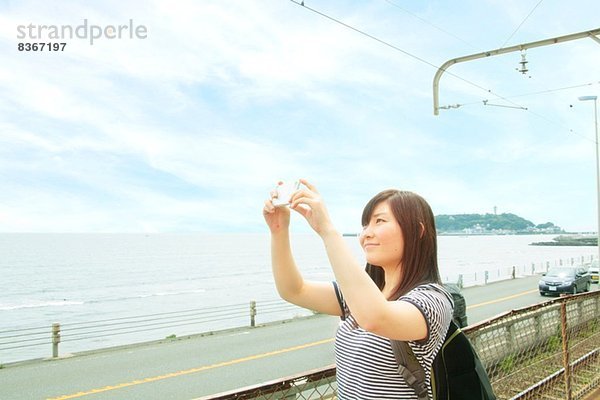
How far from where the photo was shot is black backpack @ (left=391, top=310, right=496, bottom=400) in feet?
4.47

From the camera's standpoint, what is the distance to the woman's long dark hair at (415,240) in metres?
1.48

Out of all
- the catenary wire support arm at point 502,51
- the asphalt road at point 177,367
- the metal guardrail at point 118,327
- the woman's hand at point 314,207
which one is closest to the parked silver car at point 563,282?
the asphalt road at point 177,367

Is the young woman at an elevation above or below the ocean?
above

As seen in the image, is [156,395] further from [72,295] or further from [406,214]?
[72,295]

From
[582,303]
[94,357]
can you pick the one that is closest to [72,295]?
[94,357]

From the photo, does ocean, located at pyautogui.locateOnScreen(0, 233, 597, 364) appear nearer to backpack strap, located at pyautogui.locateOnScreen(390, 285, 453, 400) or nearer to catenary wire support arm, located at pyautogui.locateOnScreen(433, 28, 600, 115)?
catenary wire support arm, located at pyautogui.locateOnScreen(433, 28, 600, 115)

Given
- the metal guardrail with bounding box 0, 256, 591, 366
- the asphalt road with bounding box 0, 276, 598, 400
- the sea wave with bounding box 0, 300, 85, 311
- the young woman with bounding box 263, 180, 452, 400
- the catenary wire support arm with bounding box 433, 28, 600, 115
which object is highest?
the catenary wire support arm with bounding box 433, 28, 600, 115

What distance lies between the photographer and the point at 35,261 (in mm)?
133375

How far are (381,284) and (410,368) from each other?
41 cm

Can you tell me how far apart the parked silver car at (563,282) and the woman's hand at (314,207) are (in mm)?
24214

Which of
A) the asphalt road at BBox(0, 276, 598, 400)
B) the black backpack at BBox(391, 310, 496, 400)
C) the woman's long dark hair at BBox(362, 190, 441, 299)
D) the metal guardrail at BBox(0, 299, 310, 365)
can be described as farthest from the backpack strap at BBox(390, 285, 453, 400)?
the metal guardrail at BBox(0, 299, 310, 365)

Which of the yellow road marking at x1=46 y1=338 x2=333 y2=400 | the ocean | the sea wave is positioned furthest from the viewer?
the sea wave

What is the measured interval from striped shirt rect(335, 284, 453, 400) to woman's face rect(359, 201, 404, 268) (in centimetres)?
13

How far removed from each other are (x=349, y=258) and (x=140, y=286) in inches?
3287
